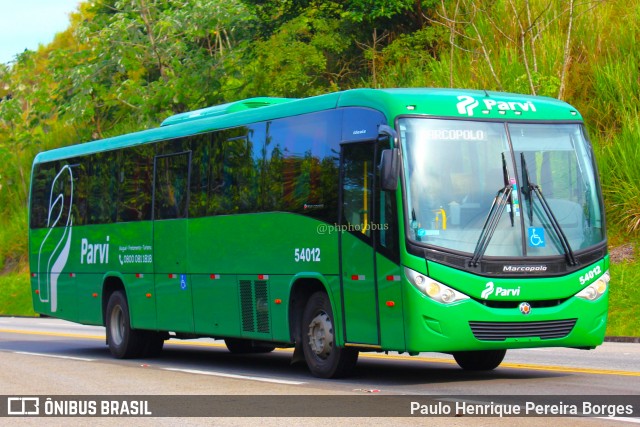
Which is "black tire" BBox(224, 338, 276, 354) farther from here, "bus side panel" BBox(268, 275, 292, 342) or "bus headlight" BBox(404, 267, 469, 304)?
"bus headlight" BBox(404, 267, 469, 304)

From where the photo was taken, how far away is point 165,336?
19.5m

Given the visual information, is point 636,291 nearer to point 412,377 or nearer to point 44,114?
point 412,377

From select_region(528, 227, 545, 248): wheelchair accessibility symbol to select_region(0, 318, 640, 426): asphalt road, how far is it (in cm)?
146

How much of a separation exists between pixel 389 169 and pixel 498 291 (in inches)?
65.3

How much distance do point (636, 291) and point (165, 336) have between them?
8.98 meters

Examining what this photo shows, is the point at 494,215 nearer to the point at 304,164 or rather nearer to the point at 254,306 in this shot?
the point at 304,164

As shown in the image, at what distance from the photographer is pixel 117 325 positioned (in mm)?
19828

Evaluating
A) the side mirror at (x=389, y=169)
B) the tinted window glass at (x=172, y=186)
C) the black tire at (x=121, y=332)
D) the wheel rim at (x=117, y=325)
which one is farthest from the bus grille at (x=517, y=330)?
the wheel rim at (x=117, y=325)

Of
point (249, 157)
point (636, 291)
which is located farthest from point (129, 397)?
point (636, 291)

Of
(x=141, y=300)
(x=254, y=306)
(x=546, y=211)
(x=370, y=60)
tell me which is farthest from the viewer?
(x=370, y=60)

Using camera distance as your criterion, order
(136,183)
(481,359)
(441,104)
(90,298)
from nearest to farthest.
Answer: (441,104), (481,359), (136,183), (90,298)

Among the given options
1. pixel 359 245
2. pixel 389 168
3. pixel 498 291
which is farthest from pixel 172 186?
pixel 498 291

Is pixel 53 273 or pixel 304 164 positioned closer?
pixel 304 164

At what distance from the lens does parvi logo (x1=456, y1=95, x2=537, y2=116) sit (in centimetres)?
1343
